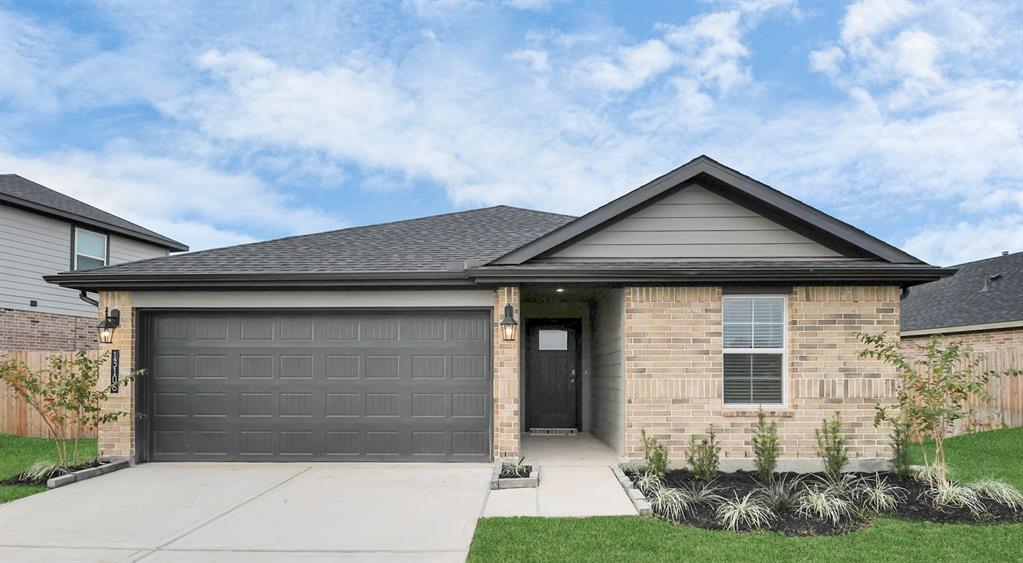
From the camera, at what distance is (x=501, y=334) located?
895 cm

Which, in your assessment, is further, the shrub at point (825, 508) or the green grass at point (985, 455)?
the green grass at point (985, 455)

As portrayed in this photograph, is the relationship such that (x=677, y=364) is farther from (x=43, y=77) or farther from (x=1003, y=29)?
(x=43, y=77)

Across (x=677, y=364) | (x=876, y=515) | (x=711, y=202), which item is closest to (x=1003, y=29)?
(x=711, y=202)

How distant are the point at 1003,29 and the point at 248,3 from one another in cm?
1436

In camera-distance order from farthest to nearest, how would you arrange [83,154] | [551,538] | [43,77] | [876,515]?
[83,154] < [43,77] < [876,515] < [551,538]

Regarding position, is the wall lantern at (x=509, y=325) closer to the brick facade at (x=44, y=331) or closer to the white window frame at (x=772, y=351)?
the white window frame at (x=772, y=351)

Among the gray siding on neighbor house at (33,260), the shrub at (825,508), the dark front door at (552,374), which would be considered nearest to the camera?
the shrub at (825,508)

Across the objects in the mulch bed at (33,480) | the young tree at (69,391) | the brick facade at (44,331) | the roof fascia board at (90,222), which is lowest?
the mulch bed at (33,480)

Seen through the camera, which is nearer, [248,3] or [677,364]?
[677,364]

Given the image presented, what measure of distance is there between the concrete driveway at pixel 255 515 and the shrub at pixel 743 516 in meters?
2.33

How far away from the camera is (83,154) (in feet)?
58.0

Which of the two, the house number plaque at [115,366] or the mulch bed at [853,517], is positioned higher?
the house number plaque at [115,366]

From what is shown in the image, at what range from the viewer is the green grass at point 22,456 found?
7793 mm

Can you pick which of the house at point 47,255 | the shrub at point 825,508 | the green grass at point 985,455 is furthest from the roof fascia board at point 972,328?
the house at point 47,255
